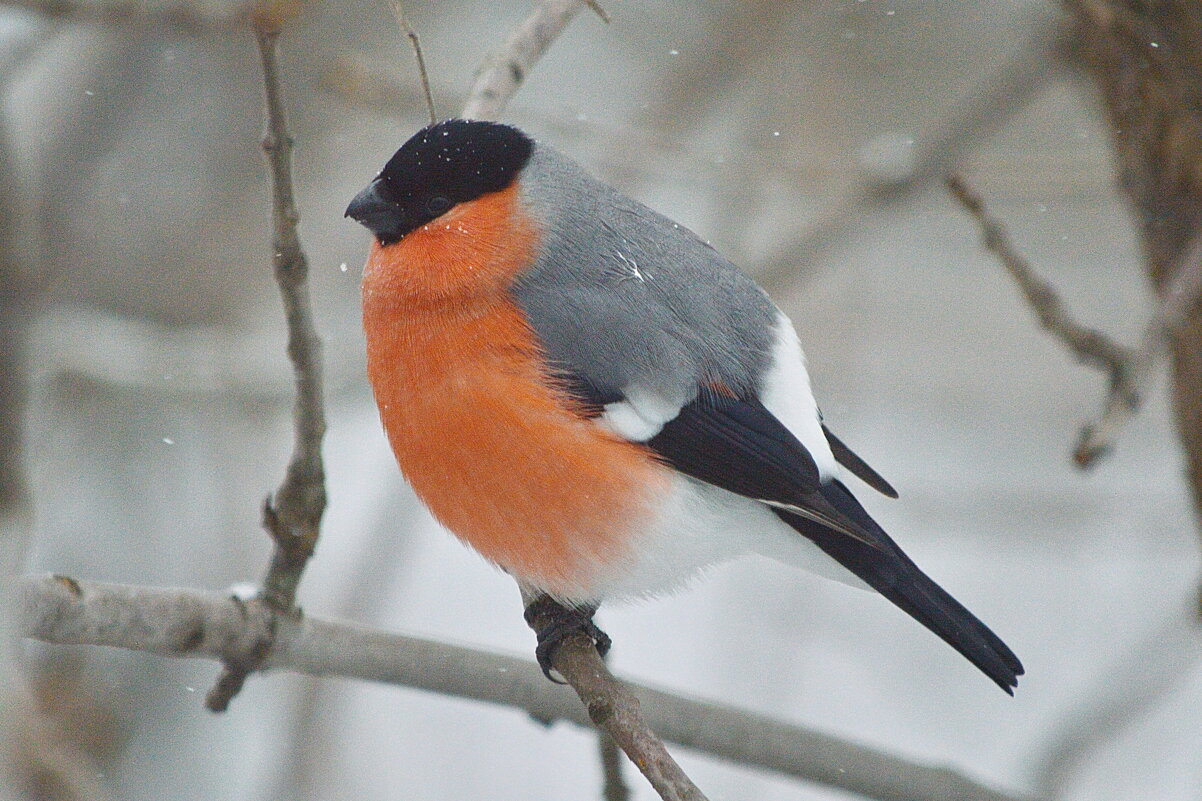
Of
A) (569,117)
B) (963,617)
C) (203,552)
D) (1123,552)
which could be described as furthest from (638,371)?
(1123,552)

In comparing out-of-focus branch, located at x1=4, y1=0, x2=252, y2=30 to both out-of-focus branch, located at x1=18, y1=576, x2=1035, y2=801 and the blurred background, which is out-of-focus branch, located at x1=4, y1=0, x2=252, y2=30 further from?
Answer: out-of-focus branch, located at x1=18, y1=576, x2=1035, y2=801

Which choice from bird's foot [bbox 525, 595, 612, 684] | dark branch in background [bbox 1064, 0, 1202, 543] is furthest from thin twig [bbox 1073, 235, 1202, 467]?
bird's foot [bbox 525, 595, 612, 684]

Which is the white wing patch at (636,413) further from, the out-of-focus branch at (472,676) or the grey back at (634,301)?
the out-of-focus branch at (472,676)

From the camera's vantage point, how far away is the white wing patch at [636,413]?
2051 millimetres

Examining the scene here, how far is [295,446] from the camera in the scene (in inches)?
75.3

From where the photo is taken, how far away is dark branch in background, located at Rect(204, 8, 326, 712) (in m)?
1.72

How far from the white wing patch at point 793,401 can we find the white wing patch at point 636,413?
18cm

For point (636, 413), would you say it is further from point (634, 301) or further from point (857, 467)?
point (857, 467)

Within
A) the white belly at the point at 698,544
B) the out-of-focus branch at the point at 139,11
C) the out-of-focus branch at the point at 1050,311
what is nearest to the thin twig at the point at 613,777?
the white belly at the point at 698,544

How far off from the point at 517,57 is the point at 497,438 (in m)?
0.71

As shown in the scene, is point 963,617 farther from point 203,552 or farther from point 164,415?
point 164,415

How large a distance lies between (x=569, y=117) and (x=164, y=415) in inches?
86.0

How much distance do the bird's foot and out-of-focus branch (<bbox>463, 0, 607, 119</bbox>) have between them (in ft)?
2.81

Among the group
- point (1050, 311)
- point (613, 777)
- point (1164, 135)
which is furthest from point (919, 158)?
point (613, 777)
